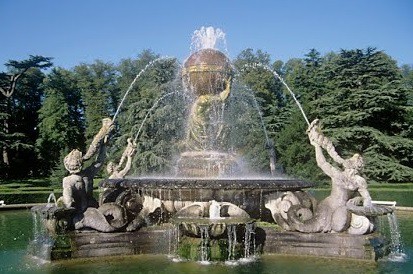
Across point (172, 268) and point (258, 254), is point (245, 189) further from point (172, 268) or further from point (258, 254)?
→ point (172, 268)

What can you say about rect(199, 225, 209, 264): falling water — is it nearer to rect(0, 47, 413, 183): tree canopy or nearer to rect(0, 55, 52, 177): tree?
rect(0, 47, 413, 183): tree canopy

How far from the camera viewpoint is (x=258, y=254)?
41.9 feet

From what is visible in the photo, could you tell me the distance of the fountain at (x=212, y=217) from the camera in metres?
12.2

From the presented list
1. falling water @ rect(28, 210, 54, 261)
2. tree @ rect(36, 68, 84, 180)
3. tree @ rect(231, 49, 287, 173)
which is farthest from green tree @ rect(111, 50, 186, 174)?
falling water @ rect(28, 210, 54, 261)

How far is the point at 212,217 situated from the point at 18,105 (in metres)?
52.9

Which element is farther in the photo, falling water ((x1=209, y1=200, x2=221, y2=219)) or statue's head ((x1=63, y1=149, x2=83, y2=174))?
statue's head ((x1=63, y1=149, x2=83, y2=174))

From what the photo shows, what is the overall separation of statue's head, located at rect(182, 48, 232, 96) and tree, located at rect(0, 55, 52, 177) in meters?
33.2

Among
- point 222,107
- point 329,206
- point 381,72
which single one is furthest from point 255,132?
point 329,206

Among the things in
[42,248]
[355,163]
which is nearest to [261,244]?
[355,163]

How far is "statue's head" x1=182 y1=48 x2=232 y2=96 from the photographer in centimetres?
1587

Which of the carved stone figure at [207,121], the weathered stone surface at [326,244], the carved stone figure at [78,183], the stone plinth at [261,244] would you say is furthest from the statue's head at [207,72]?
the weathered stone surface at [326,244]

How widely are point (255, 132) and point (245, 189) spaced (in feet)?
93.2

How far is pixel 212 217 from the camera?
502 inches

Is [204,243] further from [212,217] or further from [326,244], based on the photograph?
[326,244]
